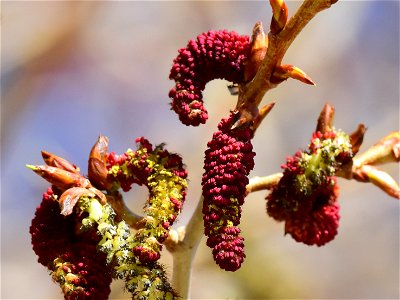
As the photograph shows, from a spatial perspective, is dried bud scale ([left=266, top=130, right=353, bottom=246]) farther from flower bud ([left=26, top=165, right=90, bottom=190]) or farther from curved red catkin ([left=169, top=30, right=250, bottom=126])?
flower bud ([left=26, top=165, right=90, bottom=190])

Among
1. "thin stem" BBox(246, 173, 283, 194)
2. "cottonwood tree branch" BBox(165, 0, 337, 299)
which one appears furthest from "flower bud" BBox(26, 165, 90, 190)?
"thin stem" BBox(246, 173, 283, 194)

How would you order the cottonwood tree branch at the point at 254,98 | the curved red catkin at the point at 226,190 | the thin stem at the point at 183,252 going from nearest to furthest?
the curved red catkin at the point at 226,190, the cottonwood tree branch at the point at 254,98, the thin stem at the point at 183,252

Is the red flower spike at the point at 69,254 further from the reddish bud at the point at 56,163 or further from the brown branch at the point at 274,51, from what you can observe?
the brown branch at the point at 274,51

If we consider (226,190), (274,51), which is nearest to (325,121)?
(274,51)

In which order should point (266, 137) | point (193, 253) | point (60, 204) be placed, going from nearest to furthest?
point (60, 204)
point (193, 253)
point (266, 137)

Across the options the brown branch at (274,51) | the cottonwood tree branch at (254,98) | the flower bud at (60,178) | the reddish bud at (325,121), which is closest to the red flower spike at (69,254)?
the flower bud at (60,178)

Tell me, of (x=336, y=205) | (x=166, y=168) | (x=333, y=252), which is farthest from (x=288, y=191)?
(x=333, y=252)

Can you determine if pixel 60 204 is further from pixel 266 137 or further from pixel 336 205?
pixel 266 137
